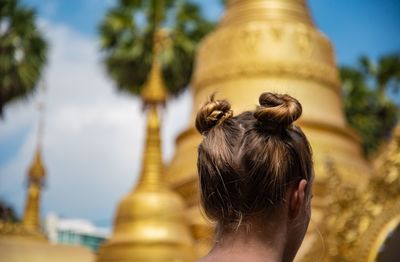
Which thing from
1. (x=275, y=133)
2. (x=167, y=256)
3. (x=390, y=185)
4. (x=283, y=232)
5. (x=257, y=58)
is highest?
(x=257, y=58)

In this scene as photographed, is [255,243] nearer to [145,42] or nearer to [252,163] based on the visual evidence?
[252,163]

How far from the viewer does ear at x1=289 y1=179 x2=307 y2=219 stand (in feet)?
3.88

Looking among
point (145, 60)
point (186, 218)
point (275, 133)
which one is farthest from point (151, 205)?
point (145, 60)

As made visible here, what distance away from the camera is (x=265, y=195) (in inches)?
46.0

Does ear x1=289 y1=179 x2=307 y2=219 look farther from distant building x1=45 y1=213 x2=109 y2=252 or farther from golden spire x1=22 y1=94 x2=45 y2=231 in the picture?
distant building x1=45 y1=213 x2=109 y2=252

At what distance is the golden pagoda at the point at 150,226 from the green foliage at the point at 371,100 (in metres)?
8.63

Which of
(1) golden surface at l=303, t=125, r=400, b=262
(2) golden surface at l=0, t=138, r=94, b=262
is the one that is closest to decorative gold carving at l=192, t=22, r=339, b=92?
(2) golden surface at l=0, t=138, r=94, b=262

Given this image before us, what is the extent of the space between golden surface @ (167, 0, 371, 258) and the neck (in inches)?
313

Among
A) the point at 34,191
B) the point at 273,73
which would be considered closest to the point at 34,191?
the point at 34,191

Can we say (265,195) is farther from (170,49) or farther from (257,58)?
(170,49)

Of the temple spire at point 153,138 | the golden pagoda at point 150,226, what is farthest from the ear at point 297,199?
the temple spire at point 153,138

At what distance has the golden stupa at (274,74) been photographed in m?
9.45

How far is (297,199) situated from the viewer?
119 cm

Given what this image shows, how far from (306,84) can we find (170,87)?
870 cm
